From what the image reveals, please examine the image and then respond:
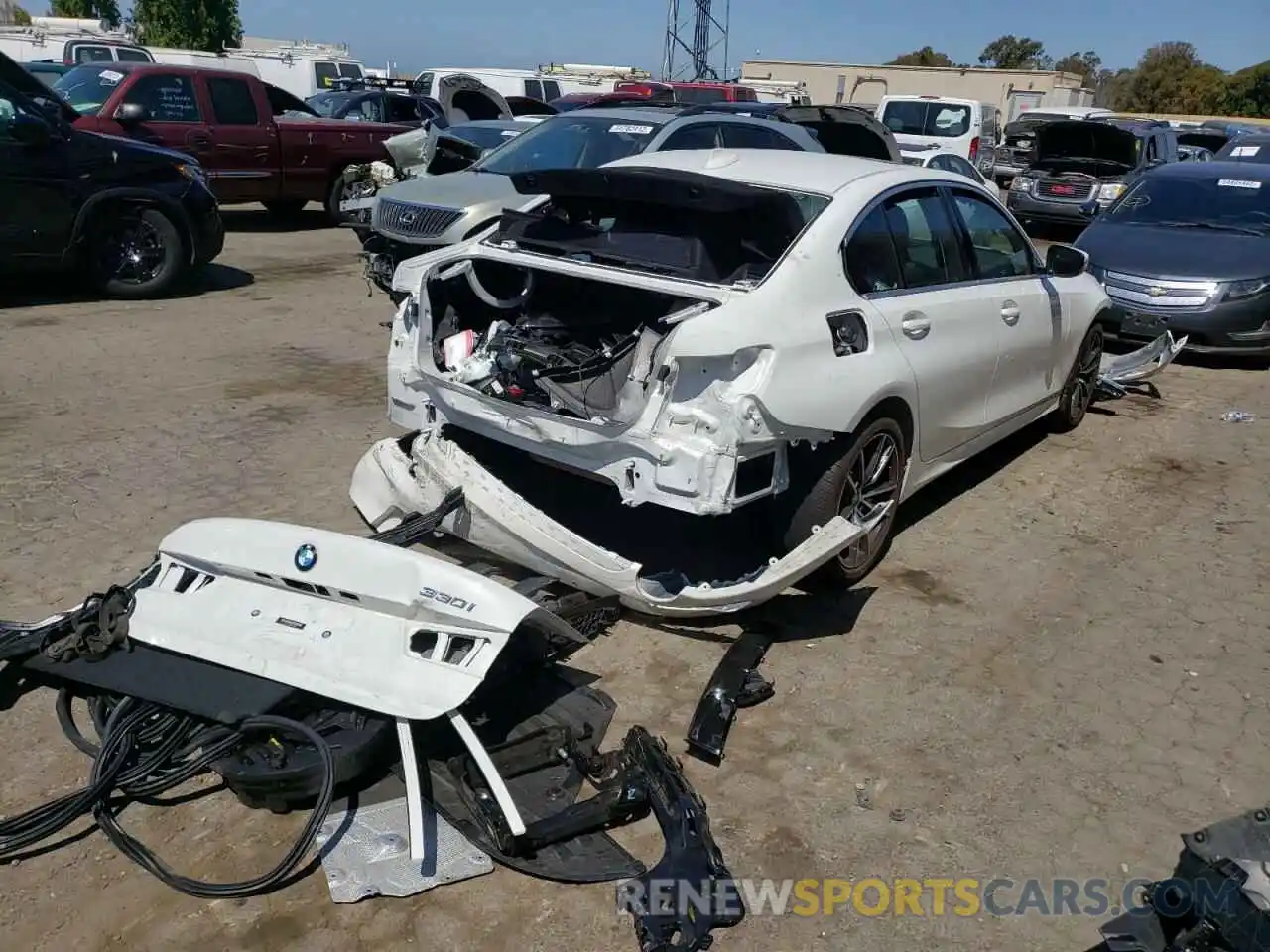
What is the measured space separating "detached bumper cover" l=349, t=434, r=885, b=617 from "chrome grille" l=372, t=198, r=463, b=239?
5337 millimetres

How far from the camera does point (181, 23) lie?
4275cm

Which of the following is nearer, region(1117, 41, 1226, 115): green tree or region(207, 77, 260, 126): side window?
region(207, 77, 260, 126): side window

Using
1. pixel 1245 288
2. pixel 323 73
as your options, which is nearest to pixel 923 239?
pixel 1245 288

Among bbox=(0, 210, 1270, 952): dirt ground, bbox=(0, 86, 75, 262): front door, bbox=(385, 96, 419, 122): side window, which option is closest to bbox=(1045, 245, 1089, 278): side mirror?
bbox=(0, 210, 1270, 952): dirt ground

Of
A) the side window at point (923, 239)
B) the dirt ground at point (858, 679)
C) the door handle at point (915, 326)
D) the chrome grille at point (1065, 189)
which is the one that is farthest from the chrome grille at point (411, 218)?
the chrome grille at point (1065, 189)

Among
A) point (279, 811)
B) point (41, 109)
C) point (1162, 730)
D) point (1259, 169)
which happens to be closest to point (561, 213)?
point (279, 811)

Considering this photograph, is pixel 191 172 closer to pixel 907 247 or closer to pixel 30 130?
pixel 30 130

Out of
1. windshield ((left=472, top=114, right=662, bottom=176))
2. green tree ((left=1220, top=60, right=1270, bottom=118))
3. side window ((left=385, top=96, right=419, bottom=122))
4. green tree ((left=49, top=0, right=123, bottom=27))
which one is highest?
green tree ((left=49, top=0, right=123, bottom=27))

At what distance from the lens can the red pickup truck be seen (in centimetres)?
1235

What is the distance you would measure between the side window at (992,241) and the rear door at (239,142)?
10.3m

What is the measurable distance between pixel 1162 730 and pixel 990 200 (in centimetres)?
304

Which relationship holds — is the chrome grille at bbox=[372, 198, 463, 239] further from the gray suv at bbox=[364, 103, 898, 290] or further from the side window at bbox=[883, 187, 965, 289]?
the side window at bbox=[883, 187, 965, 289]

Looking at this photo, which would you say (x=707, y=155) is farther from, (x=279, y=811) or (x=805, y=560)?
(x=279, y=811)

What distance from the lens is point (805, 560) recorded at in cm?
407
